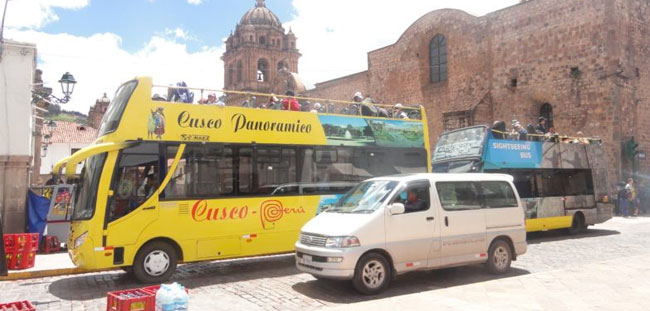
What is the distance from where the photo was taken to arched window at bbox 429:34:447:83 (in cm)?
2838

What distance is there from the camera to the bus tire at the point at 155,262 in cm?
804

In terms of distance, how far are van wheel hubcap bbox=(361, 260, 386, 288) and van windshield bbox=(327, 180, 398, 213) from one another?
31.7 inches

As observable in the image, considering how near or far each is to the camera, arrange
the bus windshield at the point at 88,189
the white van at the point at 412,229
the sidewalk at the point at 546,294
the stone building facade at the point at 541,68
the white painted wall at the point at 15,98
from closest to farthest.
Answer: the sidewalk at the point at 546,294
the white van at the point at 412,229
the bus windshield at the point at 88,189
the white painted wall at the point at 15,98
the stone building facade at the point at 541,68

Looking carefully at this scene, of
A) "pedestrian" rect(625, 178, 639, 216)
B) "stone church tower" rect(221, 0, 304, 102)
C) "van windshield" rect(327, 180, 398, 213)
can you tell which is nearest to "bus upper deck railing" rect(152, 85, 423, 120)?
"van windshield" rect(327, 180, 398, 213)

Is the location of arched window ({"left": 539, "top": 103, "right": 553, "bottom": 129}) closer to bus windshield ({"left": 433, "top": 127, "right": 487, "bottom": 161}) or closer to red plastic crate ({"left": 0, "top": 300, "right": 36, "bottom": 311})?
bus windshield ({"left": 433, "top": 127, "right": 487, "bottom": 161})

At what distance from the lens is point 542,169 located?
1444 centimetres

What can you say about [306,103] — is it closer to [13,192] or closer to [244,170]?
[244,170]

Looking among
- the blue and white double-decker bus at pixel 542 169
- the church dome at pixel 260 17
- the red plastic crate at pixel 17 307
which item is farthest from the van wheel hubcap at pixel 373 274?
the church dome at pixel 260 17

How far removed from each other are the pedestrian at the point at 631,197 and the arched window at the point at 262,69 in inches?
1753

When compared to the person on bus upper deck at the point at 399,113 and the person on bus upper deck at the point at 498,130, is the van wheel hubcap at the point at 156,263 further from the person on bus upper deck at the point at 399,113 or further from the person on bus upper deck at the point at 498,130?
the person on bus upper deck at the point at 498,130

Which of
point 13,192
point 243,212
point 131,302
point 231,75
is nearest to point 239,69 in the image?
point 231,75

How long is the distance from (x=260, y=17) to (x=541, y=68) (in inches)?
1774

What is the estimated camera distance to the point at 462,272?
898cm

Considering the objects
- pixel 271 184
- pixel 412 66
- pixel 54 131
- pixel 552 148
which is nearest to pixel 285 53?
pixel 54 131
